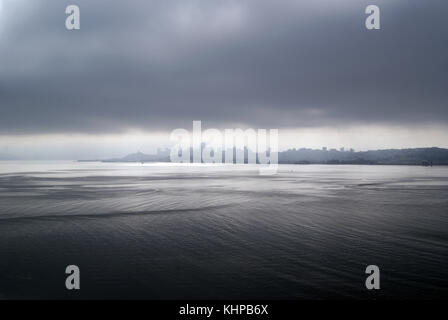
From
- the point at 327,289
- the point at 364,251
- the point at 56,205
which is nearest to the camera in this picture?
the point at 327,289

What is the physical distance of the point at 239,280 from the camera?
1109 cm

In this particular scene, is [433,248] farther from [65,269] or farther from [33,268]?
[33,268]

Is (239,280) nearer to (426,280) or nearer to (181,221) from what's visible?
(426,280)

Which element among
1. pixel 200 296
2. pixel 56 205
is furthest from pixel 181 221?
pixel 56 205

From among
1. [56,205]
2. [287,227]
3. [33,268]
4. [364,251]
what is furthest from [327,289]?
[56,205]

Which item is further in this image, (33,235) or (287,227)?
(287,227)

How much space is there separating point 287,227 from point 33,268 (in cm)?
1363

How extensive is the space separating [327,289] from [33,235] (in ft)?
51.1

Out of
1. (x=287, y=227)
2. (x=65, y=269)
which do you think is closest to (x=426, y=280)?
(x=287, y=227)

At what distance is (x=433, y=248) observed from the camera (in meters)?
14.3
